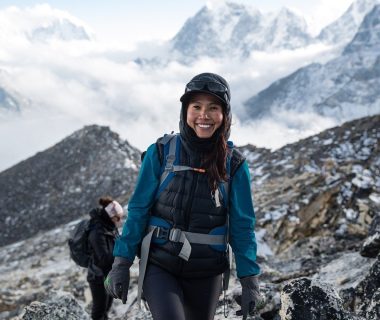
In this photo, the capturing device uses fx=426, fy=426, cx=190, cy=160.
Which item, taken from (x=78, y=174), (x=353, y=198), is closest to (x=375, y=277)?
(x=353, y=198)

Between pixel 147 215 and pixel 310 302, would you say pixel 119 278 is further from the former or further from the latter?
pixel 310 302

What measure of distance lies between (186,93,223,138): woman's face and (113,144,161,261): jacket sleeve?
47 centimetres

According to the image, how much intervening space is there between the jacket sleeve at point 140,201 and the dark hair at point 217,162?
48 centimetres

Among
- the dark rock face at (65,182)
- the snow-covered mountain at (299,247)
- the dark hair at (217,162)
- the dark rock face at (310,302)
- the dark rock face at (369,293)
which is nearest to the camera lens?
the dark hair at (217,162)

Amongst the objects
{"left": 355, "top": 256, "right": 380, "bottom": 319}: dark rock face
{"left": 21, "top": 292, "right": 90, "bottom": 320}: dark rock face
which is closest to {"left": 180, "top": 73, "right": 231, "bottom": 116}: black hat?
{"left": 355, "top": 256, "right": 380, "bottom": 319}: dark rock face

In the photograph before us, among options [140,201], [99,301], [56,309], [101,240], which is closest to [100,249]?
[101,240]

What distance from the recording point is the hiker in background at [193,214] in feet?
13.0

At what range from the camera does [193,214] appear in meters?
3.97

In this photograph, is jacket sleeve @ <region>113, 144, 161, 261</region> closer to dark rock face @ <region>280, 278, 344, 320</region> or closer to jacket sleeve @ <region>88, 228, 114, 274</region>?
dark rock face @ <region>280, 278, 344, 320</region>

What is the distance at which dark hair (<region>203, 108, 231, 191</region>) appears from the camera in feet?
12.9

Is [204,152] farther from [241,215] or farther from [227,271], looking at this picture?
[227,271]

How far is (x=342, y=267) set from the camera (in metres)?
7.65

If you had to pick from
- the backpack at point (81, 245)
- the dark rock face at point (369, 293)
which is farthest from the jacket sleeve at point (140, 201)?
the backpack at point (81, 245)

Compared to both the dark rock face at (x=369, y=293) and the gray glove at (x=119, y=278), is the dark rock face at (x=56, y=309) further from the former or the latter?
the dark rock face at (x=369, y=293)
